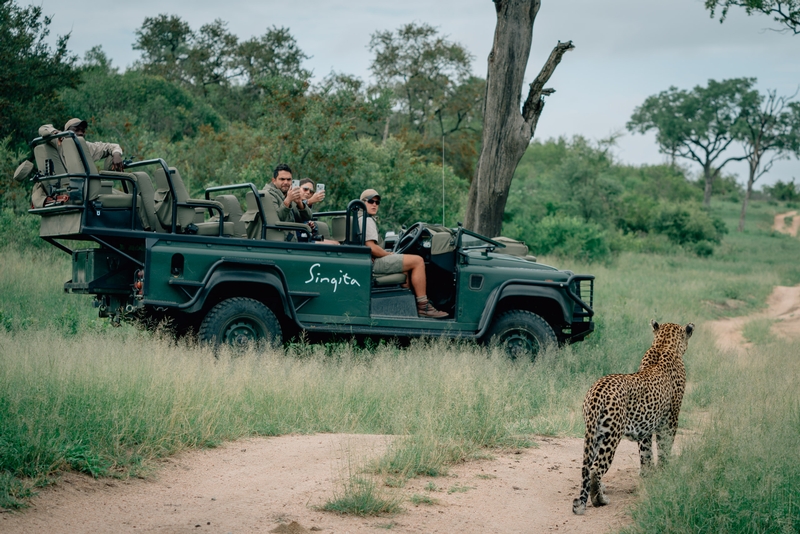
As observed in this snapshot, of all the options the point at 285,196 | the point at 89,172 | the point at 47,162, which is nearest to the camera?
the point at 89,172

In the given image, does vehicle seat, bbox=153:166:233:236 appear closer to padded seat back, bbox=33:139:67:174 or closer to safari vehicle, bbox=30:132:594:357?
safari vehicle, bbox=30:132:594:357

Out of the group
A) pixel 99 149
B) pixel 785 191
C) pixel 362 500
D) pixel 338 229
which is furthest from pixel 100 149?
pixel 785 191

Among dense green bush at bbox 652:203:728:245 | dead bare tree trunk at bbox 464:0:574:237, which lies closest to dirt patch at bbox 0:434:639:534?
dead bare tree trunk at bbox 464:0:574:237

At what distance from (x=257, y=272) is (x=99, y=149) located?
7.63ft

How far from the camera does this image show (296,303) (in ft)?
31.0

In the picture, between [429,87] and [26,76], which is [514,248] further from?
[429,87]

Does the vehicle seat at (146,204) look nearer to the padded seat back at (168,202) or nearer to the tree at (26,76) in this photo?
the padded seat back at (168,202)

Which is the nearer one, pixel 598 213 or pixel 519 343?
pixel 519 343

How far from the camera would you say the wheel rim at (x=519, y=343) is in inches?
399

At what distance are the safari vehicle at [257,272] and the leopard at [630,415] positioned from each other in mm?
3776

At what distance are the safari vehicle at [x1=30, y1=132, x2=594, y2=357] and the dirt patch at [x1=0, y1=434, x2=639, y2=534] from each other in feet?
8.55

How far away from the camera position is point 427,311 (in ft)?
32.6

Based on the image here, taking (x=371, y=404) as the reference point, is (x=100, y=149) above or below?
above

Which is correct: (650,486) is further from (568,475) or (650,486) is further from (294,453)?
(294,453)
